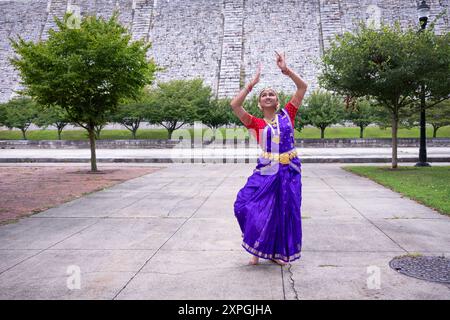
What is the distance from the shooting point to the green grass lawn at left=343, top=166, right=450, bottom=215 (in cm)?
1019

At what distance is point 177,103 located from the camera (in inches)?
1506

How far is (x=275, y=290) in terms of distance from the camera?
458cm

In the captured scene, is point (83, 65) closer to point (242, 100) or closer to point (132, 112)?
point (242, 100)

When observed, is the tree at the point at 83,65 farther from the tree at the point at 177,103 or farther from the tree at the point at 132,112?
the tree at the point at 132,112

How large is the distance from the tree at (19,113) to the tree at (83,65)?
1020 inches

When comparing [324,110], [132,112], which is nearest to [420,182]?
[324,110]

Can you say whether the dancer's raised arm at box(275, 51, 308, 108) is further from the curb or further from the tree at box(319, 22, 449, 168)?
the curb

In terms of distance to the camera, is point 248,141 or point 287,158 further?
point 248,141

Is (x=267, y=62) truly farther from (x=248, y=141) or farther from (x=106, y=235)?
(x=106, y=235)

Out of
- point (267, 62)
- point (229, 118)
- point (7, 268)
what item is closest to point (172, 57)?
point (267, 62)

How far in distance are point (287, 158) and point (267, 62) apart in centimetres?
5502

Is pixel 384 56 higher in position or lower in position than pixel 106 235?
higher

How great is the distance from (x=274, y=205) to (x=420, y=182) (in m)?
9.77
